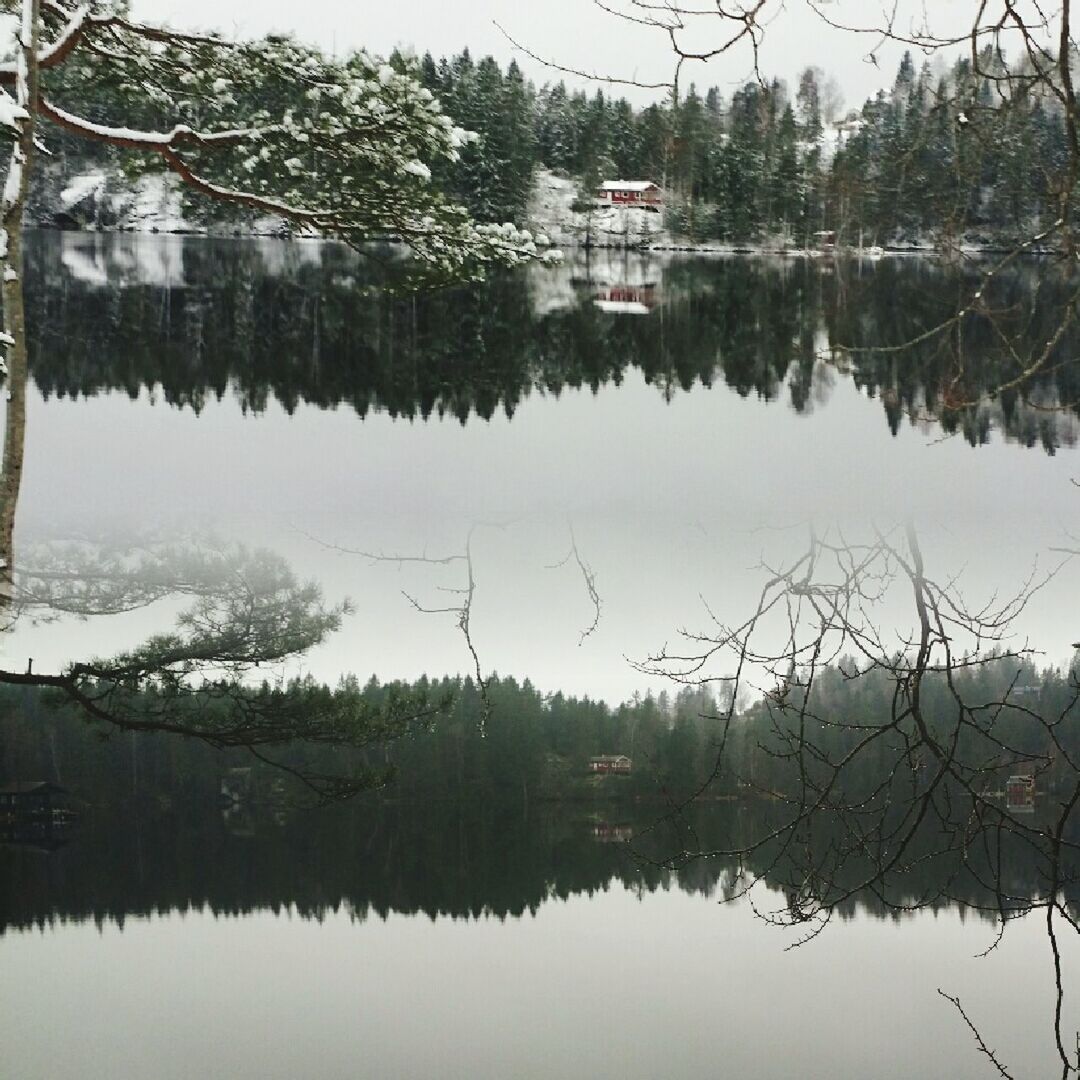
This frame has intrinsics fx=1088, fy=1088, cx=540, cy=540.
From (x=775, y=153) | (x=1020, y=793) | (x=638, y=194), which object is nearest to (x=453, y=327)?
(x=638, y=194)

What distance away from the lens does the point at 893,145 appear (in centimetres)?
236

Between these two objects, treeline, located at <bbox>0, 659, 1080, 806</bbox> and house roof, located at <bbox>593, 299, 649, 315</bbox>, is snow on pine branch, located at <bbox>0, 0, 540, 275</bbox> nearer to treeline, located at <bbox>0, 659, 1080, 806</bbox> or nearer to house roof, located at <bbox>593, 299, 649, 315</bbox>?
house roof, located at <bbox>593, 299, 649, 315</bbox>

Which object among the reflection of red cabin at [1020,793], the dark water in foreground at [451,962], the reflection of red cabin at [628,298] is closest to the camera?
the dark water in foreground at [451,962]

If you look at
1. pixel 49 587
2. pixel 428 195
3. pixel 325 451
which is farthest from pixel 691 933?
pixel 428 195

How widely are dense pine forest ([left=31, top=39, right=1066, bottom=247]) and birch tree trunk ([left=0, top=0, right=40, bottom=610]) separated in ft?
0.43

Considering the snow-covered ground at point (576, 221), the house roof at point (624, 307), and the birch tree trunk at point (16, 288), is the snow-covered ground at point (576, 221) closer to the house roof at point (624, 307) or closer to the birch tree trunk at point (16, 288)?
the house roof at point (624, 307)

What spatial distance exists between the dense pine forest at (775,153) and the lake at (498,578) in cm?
11

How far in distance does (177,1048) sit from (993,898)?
1.57m

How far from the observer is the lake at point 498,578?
1.95 meters

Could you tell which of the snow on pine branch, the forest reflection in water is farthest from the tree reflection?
the snow on pine branch

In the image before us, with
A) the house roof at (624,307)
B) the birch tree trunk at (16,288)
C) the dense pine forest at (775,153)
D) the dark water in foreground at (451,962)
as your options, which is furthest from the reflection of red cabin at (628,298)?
the birch tree trunk at (16,288)

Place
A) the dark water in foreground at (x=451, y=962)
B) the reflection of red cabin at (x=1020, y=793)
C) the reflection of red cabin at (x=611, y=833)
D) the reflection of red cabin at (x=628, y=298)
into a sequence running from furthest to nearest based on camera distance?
the reflection of red cabin at (x=628, y=298) < the reflection of red cabin at (x=1020, y=793) < the reflection of red cabin at (x=611, y=833) < the dark water in foreground at (x=451, y=962)

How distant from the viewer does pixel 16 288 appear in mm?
2287

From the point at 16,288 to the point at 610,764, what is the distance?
159cm
